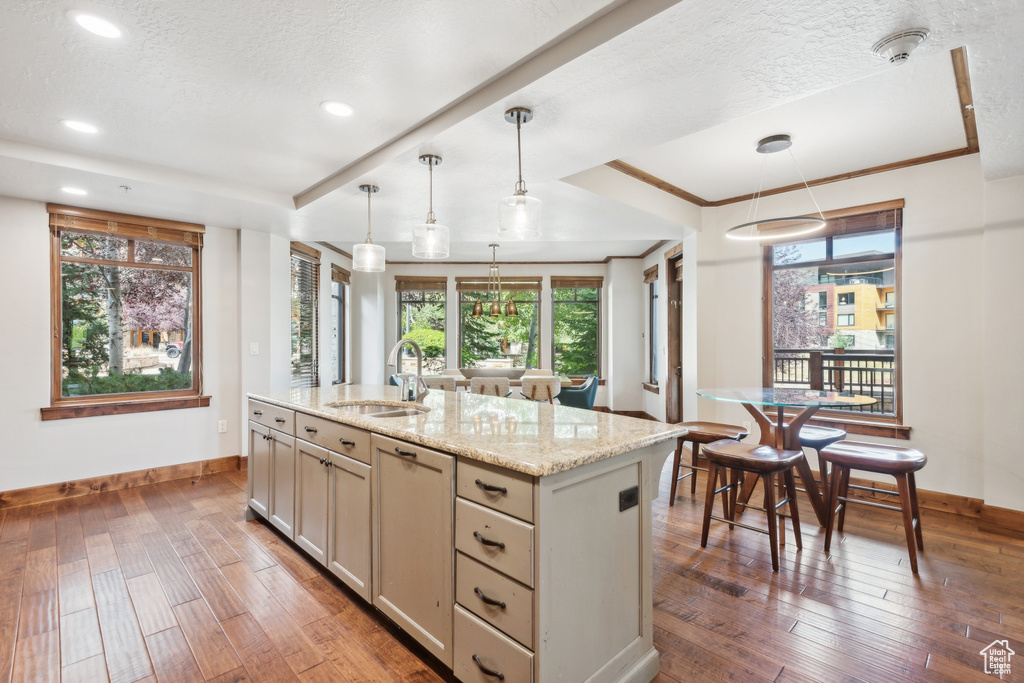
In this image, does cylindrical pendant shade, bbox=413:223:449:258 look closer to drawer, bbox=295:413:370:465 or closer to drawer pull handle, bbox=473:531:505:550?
drawer, bbox=295:413:370:465

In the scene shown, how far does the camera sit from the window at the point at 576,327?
7.89m

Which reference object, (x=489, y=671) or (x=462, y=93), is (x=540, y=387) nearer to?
(x=462, y=93)

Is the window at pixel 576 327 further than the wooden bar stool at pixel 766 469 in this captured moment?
Yes

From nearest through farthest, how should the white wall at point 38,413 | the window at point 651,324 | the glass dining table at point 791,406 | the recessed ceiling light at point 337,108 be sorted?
1. the recessed ceiling light at point 337,108
2. the glass dining table at point 791,406
3. the white wall at point 38,413
4. the window at point 651,324

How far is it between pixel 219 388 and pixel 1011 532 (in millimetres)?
6072

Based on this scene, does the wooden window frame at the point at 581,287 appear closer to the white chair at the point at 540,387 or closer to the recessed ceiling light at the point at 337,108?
the white chair at the point at 540,387

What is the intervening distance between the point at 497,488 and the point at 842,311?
3.63 m

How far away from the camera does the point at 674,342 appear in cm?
582

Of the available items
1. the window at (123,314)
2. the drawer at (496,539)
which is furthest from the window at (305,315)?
the drawer at (496,539)

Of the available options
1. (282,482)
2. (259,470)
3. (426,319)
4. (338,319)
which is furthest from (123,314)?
(426,319)

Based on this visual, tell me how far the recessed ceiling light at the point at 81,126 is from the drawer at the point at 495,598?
9.77ft

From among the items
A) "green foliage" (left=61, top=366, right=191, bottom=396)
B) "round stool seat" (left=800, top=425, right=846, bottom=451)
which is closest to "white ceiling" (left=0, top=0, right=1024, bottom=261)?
"green foliage" (left=61, top=366, right=191, bottom=396)

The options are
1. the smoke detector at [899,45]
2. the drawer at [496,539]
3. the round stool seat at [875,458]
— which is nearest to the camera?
the drawer at [496,539]

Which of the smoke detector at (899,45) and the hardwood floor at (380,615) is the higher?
the smoke detector at (899,45)
